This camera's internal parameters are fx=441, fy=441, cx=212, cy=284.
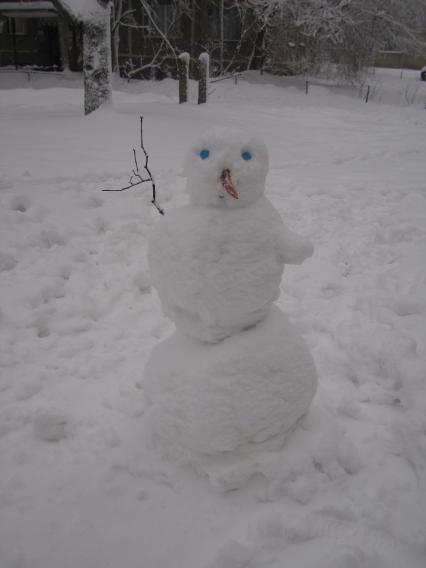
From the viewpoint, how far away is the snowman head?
197 centimetres

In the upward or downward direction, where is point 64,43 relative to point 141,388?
upward

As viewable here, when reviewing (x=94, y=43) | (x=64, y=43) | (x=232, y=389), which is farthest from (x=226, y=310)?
(x=64, y=43)

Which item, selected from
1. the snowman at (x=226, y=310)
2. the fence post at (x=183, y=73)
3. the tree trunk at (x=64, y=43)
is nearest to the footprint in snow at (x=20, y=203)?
the snowman at (x=226, y=310)

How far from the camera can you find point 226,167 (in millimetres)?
1973

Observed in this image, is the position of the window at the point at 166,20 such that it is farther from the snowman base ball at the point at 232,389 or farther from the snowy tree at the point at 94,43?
the snowman base ball at the point at 232,389

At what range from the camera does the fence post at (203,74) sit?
36.7ft

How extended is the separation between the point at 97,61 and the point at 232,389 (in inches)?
330

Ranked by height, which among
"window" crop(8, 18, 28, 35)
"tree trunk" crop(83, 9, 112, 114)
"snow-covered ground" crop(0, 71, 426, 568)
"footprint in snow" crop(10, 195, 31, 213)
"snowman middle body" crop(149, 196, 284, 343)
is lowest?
"snow-covered ground" crop(0, 71, 426, 568)

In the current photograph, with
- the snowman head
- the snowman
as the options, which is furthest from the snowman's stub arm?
the snowman head

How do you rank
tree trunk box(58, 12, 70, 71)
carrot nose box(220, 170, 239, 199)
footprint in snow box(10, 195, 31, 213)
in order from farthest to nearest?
tree trunk box(58, 12, 70, 71), footprint in snow box(10, 195, 31, 213), carrot nose box(220, 170, 239, 199)

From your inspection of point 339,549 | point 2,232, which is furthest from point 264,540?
point 2,232

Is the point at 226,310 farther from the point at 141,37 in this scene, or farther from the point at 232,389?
the point at 141,37

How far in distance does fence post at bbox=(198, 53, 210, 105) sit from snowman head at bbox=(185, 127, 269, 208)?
10.4m

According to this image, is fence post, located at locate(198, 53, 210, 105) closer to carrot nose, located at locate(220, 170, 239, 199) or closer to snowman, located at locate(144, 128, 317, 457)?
snowman, located at locate(144, 128, 317, 457)
